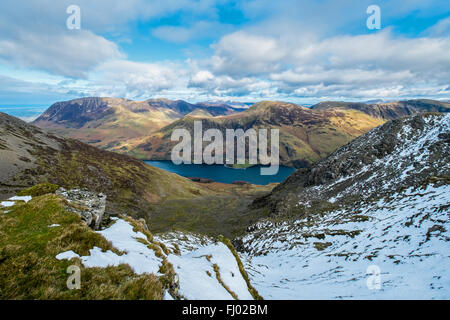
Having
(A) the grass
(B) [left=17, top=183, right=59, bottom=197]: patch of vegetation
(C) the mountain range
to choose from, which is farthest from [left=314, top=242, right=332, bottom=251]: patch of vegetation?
(B) [left=17, top=183, right=59, bottom=197]: patch of vegetation

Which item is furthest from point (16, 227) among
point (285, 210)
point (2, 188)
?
point (2, 188)

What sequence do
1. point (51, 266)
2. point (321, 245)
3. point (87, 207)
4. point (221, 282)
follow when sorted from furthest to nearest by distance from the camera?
point (321, 245)
point (87, 207)
point (221, 282)
point (51, 266)

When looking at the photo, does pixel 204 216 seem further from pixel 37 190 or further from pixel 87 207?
pixel 87 207

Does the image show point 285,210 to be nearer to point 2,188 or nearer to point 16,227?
point 16,227

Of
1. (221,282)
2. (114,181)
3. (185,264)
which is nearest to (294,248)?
(221,282)

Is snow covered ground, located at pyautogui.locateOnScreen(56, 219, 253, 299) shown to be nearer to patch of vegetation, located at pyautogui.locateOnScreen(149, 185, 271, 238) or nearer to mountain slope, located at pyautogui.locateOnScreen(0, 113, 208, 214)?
patch of vegetation, located at pyautogui.locateOnScreen(149, 185, 271, 238)

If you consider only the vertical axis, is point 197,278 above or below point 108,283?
below
